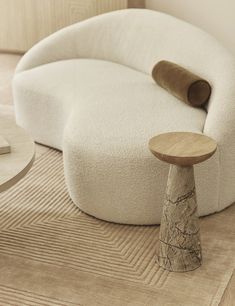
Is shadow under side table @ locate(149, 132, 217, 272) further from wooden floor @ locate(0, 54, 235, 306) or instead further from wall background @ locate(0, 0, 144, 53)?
wall background @ locate(0, 0, 144, 53)

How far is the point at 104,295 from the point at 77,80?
151cm

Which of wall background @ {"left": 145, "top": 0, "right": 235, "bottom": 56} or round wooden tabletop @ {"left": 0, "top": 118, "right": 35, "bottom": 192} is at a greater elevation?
wall background @ {"left": 145, "top": 0, "right": 235, "bottom": 56}

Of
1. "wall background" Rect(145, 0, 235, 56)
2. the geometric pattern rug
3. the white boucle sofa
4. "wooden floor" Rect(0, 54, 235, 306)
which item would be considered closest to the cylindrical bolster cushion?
the white boucle sofa

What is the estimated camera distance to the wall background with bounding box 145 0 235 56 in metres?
4.06

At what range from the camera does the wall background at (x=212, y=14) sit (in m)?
4.06

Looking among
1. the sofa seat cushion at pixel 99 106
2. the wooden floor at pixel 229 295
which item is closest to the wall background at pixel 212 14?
the sofa seat cushion at pixel 99 106

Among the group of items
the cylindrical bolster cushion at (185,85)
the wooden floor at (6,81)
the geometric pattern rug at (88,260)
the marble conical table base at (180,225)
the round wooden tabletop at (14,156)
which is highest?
the cylindrical bolster cushion at (185,85)

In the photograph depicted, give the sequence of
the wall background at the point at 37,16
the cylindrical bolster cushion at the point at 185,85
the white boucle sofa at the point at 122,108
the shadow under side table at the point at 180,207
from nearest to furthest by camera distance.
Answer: the shadow under side table at the point at 180,207 < the white boucle sofa at the point at 122,108 < the cylindrical bolster cushion at the point at 185,85 < the wall background at the point at 37,16

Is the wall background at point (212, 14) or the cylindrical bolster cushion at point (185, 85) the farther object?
the wall background at point (212, 14)

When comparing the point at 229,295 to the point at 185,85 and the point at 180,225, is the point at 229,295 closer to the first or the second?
the point at 180,225

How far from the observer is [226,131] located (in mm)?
2598

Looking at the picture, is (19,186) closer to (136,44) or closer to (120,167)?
(120,167)

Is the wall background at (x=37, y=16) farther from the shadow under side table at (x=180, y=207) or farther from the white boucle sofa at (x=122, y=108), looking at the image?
the shadow under side table at (x=180, y=207)

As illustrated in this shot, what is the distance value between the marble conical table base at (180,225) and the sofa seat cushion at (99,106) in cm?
33
